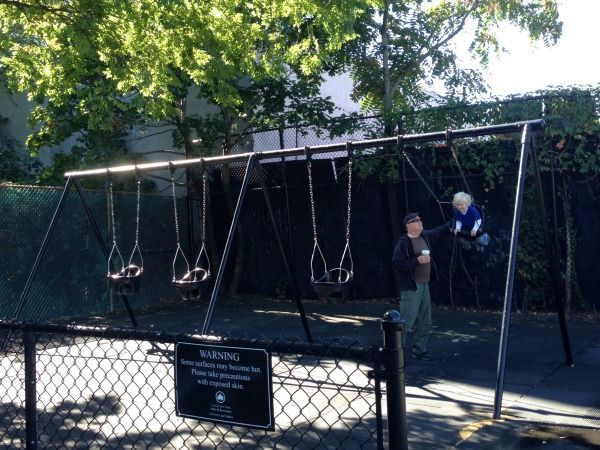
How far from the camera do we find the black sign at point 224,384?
112 inches

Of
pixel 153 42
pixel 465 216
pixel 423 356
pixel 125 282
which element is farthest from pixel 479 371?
pixel 153 42

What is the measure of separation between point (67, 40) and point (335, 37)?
12.7ft

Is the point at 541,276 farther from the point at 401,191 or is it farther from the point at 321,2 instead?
the point at 321,2

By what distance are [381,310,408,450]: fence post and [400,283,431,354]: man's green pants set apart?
586 centimetres

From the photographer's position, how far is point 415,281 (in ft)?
27.9

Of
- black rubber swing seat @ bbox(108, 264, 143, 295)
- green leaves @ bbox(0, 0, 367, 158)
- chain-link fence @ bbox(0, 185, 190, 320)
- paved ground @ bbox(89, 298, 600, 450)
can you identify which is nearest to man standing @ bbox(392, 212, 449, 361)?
paved ground @ bbox(89, 298, 600, 450)

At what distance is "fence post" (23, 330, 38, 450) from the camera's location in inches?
137

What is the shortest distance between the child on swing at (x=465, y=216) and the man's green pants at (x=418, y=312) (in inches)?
31.9

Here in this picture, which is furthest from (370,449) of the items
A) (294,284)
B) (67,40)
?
(67,40)

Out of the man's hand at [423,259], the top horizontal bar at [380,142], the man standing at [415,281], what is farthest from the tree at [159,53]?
the man's hand at [423,259]

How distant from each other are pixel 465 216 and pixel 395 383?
583 cm

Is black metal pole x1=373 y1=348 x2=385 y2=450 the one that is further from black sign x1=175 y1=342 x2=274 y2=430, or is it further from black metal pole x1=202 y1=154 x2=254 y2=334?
black metal pole x1=202 y1=154 x2=254 y2=334

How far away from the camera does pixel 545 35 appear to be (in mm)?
12688

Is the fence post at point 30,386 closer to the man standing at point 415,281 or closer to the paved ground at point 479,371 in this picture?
the paved ground at point 479,371
